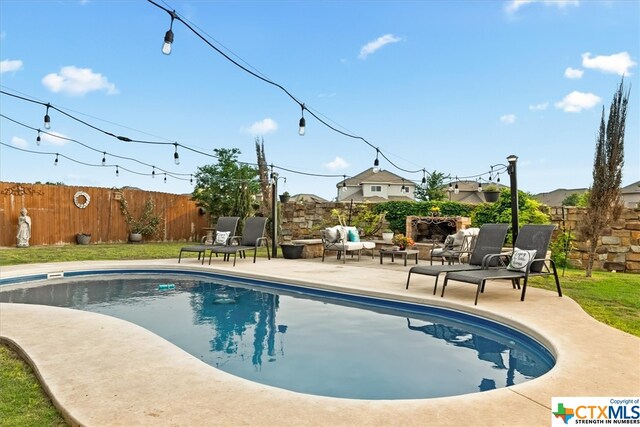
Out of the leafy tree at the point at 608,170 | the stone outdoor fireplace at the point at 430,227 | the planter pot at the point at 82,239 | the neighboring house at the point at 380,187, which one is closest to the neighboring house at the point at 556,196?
the neighboring house at the point at 380,187

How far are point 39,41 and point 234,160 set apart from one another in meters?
7.96

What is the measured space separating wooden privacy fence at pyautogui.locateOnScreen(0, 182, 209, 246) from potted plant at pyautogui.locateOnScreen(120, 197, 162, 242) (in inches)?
6.4

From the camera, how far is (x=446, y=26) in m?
11.4

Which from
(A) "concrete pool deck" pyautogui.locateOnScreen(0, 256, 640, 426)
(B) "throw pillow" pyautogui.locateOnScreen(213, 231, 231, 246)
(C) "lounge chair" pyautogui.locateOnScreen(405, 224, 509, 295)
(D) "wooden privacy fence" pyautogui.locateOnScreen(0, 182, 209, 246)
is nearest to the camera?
(A) "concrete pool deck" pyautogui.locateOnScreen(0, 256, 640, 426)

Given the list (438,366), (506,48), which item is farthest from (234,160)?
(438,366)

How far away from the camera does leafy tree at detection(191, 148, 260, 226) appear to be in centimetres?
1708

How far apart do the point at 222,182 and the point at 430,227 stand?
861cm

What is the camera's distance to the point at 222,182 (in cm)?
1728

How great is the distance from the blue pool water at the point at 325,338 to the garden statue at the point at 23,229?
8.03 meters

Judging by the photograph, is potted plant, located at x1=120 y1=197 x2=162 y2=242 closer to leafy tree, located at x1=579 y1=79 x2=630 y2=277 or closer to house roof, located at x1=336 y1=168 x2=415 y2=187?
leafy tree, located at x1=579 y1=79 x2=630 y2=277

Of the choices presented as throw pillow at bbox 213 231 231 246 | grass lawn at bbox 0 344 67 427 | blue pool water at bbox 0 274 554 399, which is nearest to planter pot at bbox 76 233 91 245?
throw pillow at bbox 213 231 231 246

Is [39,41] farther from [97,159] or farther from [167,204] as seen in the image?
[167,204]

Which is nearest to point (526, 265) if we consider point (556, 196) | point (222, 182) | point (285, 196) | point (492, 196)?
point (492, 196)

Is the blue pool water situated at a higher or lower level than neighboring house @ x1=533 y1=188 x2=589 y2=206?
lower
